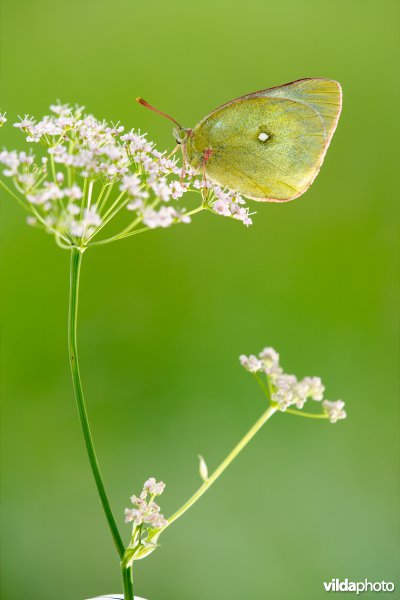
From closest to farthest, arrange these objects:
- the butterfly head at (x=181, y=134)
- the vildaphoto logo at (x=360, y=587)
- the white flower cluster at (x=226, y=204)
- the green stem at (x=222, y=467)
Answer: the green stem at (x=222, y=467)
the white flower cluster at (x=226, y=204)
the butterfly head at (x=181, y=134)
the vildaphoto logo at (x=360, y=587)

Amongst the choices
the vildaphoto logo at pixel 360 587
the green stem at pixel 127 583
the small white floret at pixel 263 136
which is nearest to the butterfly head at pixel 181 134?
the small white floret at pixel 263 136

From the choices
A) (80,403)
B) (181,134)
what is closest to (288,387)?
(80,403)

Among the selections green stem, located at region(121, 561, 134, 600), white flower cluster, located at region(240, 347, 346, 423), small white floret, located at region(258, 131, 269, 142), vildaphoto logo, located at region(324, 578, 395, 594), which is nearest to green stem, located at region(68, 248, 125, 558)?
green stem, located at region(121, 561, 134, 600)

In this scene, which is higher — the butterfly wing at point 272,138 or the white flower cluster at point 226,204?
the butterfly wing at point 272,138

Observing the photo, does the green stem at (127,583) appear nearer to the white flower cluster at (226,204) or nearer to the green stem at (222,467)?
the green stem at (222,467)

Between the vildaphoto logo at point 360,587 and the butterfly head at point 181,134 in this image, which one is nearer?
the butterfly head at point 181,134

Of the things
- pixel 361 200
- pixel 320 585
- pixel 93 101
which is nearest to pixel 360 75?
pixel 361 200

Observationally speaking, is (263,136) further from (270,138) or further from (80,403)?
(80,403)

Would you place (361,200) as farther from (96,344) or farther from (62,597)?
(62,597)

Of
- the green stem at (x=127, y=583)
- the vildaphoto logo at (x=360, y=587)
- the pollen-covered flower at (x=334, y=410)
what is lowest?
the green stem at (x=127, y=583)
